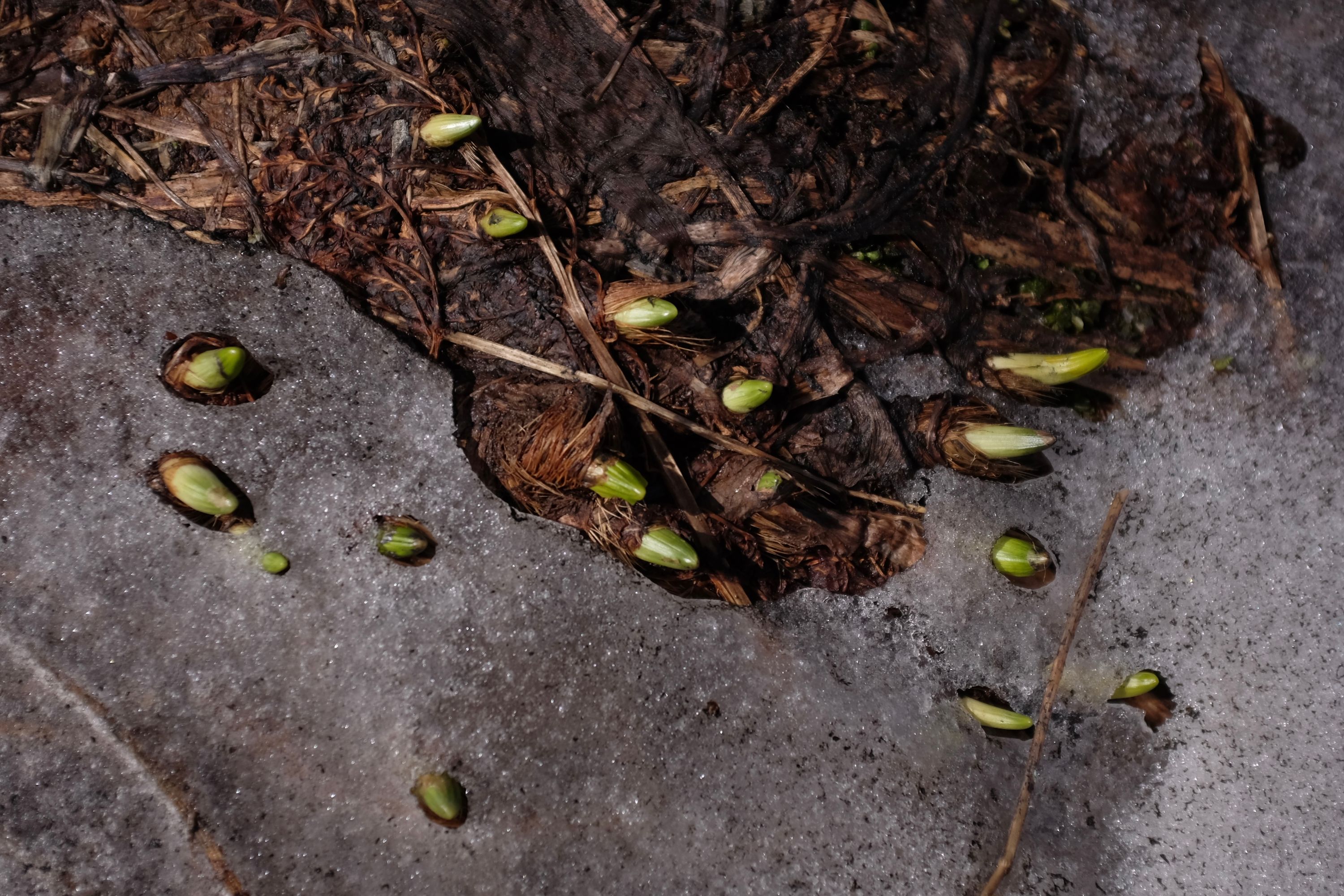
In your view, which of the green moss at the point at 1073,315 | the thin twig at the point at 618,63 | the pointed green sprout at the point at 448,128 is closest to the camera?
the pointed green sprout at the point at 448,128

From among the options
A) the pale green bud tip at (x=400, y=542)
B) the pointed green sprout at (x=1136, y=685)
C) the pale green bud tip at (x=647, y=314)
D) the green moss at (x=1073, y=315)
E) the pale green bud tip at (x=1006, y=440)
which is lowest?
the pale green bud tip at (x=400, y=542)

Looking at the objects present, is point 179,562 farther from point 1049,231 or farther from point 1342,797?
point 1342,797

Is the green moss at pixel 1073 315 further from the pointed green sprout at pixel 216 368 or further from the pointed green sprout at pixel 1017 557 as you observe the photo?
the pointed green sprout at pixel 216 368

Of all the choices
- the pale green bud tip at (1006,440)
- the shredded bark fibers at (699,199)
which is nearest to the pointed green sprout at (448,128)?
the shredded bark fibers at (699,199)

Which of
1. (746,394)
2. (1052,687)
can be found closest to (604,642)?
(746,394)

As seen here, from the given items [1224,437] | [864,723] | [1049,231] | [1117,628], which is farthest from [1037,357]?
[864,723]

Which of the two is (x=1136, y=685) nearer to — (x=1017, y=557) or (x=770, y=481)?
(x=1017, y=557)
